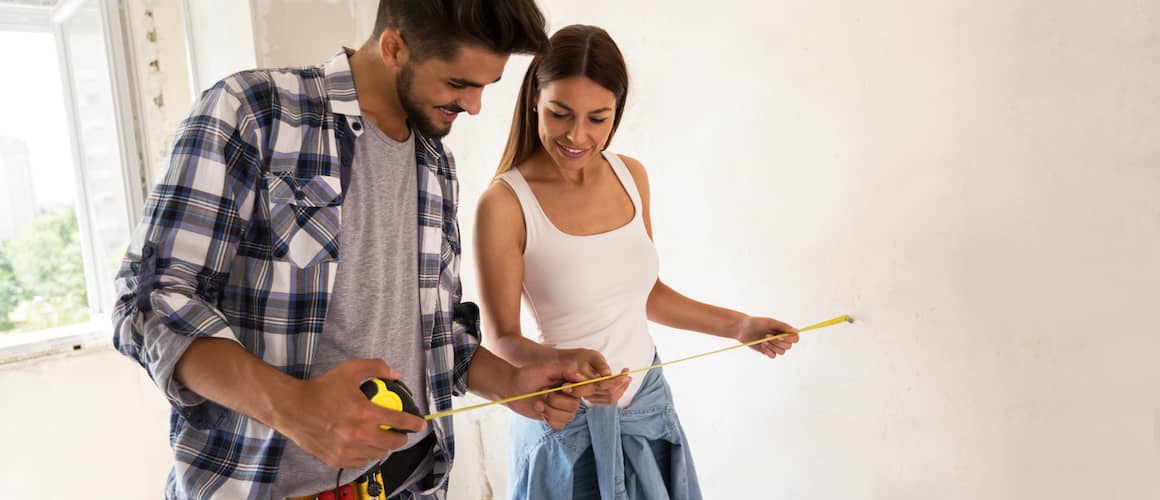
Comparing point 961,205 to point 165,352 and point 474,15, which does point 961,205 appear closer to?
point 474,15

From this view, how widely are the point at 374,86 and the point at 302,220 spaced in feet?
0.85

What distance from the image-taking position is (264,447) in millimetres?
1006

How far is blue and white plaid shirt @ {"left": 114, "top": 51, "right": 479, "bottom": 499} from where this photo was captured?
898 millimetres

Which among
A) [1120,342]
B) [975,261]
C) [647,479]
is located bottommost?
[647,479]

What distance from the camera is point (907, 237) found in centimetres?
158

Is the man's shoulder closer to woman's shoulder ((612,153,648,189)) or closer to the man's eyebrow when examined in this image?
the man's eyebrow

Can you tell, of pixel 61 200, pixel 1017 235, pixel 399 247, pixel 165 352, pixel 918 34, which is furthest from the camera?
pixel 61 200

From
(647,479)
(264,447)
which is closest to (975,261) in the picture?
(647,479)

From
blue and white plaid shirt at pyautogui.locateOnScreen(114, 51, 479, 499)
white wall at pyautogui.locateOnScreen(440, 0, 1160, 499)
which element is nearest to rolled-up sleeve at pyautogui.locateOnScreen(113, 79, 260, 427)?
blue and white plaid shirt at pyautogui.locateOnScreen(114, 51, 479, 499)

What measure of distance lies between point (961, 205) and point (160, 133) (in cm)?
247

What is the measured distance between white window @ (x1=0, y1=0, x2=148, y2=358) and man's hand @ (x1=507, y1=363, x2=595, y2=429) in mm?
1746

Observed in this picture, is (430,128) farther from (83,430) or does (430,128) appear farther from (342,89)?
(83,430)

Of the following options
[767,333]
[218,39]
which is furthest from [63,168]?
[767,333]

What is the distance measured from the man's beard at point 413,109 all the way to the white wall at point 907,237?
0.92 m
